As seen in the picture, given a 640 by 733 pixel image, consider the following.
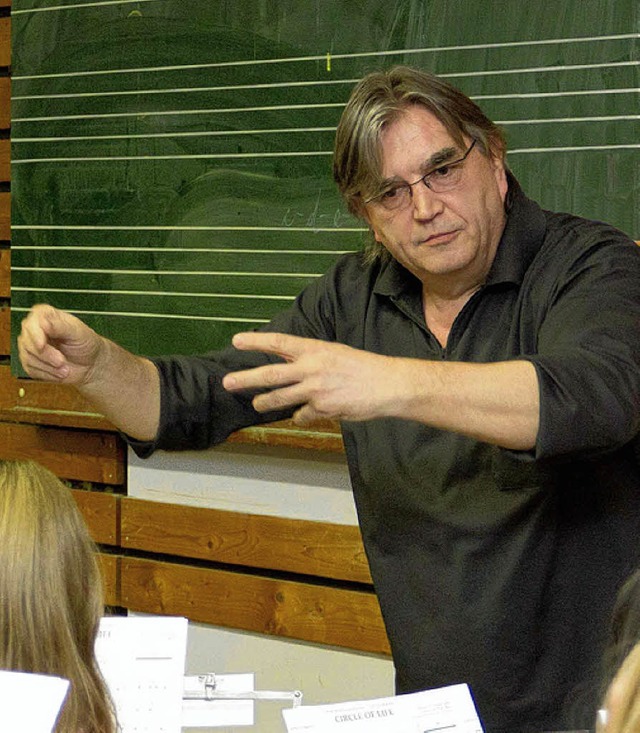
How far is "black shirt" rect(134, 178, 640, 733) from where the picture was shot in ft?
5.52

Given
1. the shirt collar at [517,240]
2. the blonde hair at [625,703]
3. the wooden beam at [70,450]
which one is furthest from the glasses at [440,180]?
the wooden beam at [70,450]

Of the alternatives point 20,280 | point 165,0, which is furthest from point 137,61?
point 20,280

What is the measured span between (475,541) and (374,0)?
1.35 m

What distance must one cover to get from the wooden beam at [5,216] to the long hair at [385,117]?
1640 mm

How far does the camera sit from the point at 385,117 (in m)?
1.76

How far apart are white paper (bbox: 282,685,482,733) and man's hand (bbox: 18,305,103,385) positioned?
628 millimetres

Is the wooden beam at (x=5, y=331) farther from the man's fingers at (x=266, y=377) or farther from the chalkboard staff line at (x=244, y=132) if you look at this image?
the man's fingers at (x=266, y=377)

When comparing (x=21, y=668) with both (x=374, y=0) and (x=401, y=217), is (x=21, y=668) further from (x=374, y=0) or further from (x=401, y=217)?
(x=374, y=0)

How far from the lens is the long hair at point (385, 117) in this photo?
1779mm

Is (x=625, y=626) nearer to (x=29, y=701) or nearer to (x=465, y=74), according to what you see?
(x=29, y=701)

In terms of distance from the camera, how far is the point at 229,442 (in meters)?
2.95

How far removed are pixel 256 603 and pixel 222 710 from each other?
1441 mm

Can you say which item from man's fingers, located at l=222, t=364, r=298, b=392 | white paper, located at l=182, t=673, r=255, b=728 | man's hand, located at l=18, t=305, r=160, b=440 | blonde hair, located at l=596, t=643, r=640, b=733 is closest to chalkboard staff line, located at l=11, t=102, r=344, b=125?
man's hand, located at l=18, t=305, r=160, b=440

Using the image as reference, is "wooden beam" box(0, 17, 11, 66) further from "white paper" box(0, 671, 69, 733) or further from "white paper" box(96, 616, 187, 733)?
"white paper" box(0, 671, 69, 733)
